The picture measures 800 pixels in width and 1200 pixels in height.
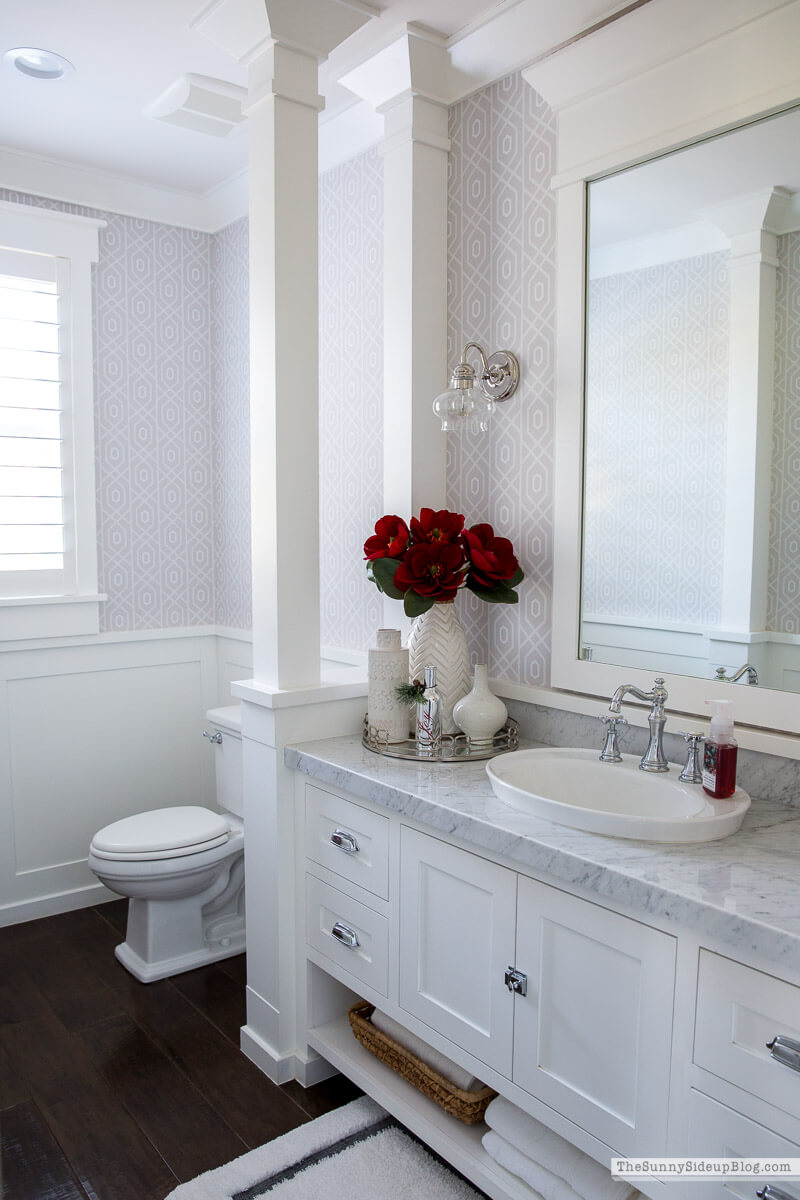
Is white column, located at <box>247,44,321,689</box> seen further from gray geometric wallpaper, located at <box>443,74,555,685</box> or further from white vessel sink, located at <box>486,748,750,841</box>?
white vessel sink, located at <box>486,748,750,841</box>

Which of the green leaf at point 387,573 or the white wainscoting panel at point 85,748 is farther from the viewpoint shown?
the white wainscoting panel at point 85,748

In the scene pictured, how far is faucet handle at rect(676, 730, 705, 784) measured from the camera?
5.25 ft

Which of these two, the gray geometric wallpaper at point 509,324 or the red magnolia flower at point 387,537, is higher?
the gray geometric wallpaper at point 509,324

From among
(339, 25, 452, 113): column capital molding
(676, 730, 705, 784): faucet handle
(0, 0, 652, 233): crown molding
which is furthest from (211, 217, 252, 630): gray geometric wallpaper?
(676, 730, 705, 784): faucet handle

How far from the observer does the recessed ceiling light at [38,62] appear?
2.27 m

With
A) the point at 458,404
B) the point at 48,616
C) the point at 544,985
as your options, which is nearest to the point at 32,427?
the point at 48,616

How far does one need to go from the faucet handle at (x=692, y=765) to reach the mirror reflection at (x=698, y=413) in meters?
0.17

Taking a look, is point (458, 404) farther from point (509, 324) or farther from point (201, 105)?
point (201, 105)

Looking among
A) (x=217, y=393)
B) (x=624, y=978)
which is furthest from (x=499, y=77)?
(x=624, y=978)

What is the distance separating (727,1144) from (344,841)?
973 mm

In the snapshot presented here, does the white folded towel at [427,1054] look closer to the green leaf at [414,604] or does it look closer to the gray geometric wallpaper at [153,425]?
the green leaf at [414,604]

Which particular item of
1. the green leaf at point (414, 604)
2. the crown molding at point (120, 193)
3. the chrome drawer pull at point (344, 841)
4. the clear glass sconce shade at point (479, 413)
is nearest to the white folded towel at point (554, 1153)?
the chrome drawer pull at point (344, 841)

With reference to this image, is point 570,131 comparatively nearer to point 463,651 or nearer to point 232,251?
point 463,651

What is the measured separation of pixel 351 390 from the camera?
276 centimetres
